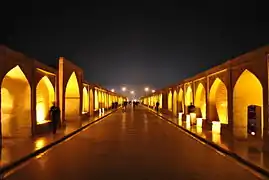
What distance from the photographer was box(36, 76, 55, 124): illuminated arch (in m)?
22.2

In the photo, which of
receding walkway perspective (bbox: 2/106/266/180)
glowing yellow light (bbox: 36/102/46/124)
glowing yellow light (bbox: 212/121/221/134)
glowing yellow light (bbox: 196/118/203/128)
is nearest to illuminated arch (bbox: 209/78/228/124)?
glowing yellow light (bbox: 196/118/203/128)

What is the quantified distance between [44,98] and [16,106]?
464 cm

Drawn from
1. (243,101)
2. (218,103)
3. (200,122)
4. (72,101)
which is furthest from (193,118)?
(72,101)

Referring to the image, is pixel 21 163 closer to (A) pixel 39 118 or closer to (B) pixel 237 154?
(B) pixel 237 154

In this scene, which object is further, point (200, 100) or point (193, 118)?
point (200, 100)

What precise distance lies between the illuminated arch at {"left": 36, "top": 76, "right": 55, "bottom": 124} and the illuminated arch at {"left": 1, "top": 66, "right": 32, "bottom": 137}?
3.36 metres

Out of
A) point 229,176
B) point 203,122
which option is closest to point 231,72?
point 203,122

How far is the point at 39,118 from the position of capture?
74.1ft

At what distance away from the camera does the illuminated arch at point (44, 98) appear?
874 inches

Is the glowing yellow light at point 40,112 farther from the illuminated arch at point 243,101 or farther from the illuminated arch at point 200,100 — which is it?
Result: the illuminated arch at point 200,100

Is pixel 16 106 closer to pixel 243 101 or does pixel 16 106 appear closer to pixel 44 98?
pixel 44 98

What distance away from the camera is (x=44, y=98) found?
23.1m

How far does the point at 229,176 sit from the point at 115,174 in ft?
8.82

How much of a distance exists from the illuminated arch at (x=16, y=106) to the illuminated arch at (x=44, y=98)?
3.36 meters
